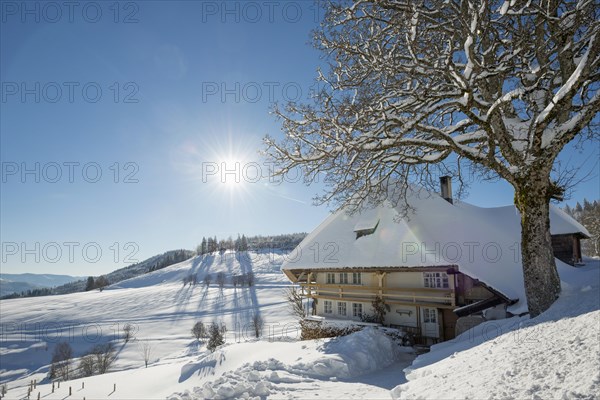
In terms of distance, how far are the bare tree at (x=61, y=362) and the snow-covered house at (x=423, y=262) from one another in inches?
2300

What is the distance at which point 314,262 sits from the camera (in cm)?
1691

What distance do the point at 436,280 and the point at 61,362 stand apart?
73660 mm

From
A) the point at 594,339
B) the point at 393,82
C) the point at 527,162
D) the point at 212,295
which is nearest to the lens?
the point at 594,339

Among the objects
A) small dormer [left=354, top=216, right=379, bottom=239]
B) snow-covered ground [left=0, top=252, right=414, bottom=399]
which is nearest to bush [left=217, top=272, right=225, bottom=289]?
snow-covered ground [left=0, top=252, right=414, bottom=399]

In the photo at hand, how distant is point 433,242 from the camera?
1382 centimetres

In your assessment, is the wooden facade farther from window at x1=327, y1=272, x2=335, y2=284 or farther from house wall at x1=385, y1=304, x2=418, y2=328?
window at x1=327, y1=272, x2=335, y2=284

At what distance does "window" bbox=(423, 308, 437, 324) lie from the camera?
1444 cm

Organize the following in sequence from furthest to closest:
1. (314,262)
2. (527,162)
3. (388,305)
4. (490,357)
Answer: (314,262)
(388,305)
(527,162)
(490,357)

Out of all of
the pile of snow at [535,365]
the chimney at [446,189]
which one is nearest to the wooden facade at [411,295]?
the chimney at [446,189]

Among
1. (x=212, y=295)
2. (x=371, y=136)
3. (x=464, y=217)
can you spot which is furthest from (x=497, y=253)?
(x=212, y=295)

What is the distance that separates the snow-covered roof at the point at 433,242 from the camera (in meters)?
12.8

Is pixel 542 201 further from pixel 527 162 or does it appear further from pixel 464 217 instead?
pixel 464 217

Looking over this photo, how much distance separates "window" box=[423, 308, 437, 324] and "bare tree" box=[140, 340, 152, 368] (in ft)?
194

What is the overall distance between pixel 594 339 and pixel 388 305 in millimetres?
11578
